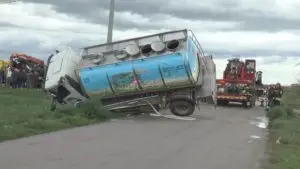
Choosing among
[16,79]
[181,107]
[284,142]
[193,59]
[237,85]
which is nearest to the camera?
[284,142]

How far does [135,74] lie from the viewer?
2342 cm

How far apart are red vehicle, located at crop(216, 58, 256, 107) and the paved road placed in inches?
724

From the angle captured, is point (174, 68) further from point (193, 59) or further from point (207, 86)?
point (207, 86)

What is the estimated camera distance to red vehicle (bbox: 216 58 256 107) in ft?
125

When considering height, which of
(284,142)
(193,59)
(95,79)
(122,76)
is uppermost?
(193,59)

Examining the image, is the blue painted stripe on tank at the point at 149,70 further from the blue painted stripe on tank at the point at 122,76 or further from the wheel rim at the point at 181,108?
the wheel rim at the point at 181,108

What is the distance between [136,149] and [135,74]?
33.7ft

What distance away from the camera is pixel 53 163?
35.3ft

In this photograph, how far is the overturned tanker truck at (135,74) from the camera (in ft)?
76.6

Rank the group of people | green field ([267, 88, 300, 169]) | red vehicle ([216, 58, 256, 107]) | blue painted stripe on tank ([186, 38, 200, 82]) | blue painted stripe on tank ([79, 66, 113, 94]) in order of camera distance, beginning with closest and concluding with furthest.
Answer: green field ([267, 88, 300, 169]), blue painted stripe on tank ([186, 38, 200, 82]), blue painted stripe on tank ([79, 66, 113, 94]), red vehicle ([216, 58, 256, 107]), the group of people

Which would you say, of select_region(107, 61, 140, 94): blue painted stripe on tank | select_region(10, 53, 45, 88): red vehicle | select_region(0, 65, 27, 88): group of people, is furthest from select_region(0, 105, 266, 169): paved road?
select_region(10, 53, 45, 88): red vehicle

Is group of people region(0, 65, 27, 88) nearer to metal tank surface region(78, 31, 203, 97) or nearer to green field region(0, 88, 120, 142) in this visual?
green field region(0, 88, 120, 142)

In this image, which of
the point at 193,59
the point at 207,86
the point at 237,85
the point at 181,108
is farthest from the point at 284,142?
the point at 237,85

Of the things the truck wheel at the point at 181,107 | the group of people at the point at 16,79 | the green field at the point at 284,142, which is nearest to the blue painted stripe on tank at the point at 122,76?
the truck wheel at the point at 181,107
